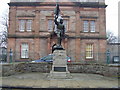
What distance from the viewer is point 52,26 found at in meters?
25.0

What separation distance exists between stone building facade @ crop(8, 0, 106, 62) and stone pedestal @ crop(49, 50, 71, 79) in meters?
14.2

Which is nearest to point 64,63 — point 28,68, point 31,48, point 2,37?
point 28,68

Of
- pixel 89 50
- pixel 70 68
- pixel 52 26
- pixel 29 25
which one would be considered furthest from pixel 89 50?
pixel 70 68

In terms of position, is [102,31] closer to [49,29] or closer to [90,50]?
[90,50]

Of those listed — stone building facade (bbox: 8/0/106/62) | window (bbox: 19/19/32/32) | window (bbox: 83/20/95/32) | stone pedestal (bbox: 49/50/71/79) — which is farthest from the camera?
window (bbox: 83/20/95/32)

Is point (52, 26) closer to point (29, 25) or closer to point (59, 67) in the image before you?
point (29, 25)

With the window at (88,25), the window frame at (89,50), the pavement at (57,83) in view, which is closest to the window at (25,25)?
the window at (88,25)

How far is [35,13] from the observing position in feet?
82.1

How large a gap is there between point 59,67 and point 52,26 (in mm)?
16021

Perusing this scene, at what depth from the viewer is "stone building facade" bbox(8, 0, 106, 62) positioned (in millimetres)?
24422

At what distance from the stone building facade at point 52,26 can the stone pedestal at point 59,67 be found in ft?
46.8

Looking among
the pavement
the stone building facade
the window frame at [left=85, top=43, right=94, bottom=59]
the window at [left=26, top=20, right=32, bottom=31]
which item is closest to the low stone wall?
the pavement

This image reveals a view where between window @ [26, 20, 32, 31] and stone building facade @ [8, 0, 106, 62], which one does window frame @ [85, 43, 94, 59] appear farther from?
window @ [26, 20, 32, 31]

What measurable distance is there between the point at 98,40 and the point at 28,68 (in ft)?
51.3
